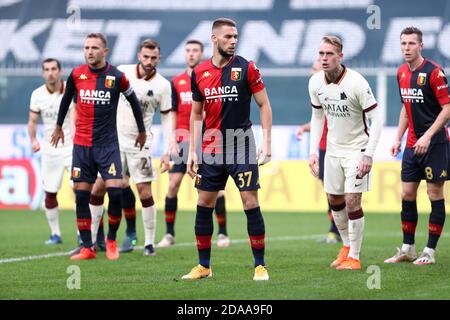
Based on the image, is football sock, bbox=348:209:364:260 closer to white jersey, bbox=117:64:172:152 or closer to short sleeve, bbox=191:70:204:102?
short sleeve, bbox=191:70:204:102

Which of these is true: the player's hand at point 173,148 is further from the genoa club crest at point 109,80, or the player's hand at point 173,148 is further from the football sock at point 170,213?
the football sock at point 170,213

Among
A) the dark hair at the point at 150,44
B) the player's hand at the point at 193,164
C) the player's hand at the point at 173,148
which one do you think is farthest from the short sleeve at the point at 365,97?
the dark hair at the point at 150,44

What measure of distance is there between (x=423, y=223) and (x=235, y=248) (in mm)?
4935

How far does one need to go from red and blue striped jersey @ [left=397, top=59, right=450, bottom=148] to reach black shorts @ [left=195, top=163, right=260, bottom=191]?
7.69 feet

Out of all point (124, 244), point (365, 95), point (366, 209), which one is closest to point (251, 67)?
point (365, 95)

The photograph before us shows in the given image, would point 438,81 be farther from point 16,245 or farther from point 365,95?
point 16,245

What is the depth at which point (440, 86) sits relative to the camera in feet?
31.7

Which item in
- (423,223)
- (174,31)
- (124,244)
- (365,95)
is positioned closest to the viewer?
(365,95)

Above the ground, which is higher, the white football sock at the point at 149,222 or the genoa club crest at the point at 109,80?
the genoa club crest at the point at 109,80

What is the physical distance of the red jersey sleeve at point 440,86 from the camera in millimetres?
9648

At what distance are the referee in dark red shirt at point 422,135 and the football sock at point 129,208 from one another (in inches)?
130

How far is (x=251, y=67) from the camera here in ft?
27.5

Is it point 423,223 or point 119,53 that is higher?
point 119,53
